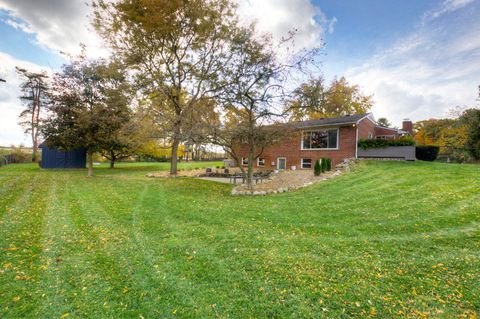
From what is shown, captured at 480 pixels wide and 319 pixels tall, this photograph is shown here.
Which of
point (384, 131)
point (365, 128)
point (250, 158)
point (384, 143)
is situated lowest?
point (250, 158)

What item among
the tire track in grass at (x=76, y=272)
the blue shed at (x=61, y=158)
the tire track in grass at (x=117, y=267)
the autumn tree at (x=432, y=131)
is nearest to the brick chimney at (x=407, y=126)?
the autumn tree at (x=432, y=131)

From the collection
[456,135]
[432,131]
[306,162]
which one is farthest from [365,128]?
[432,131]

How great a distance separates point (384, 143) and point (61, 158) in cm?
2898

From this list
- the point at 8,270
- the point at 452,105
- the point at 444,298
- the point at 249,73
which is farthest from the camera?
the point at 452,105

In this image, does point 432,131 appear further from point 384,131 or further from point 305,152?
point 305,152

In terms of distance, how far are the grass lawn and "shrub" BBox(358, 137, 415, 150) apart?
8899 millimetres

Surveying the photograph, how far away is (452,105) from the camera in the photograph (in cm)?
2830

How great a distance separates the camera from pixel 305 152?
18.9m

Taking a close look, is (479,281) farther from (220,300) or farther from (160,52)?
(160,52)

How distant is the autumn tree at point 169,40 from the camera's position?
13641 millimetres

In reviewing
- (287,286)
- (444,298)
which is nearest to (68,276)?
(287,286)

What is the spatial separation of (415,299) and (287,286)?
162 cm

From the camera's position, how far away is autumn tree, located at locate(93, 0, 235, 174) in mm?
13641

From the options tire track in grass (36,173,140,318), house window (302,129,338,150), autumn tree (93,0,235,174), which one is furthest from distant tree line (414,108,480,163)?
tire track in grass (36,173,140,318)
